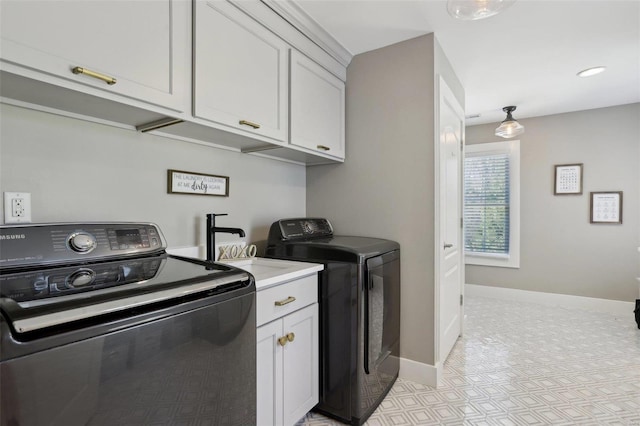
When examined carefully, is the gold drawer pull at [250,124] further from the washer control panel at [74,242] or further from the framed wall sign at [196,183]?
the washer control panel at [74,242]

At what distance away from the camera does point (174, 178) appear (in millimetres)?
1643

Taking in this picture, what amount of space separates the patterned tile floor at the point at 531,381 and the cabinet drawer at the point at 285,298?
0.71 meters

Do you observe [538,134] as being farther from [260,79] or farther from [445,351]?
[260,79]

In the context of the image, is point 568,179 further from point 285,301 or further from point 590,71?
point 285,301

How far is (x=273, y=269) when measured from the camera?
1.82 m

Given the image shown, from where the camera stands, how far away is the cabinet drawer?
1.39 m

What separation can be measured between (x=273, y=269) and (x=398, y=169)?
1.11 meters

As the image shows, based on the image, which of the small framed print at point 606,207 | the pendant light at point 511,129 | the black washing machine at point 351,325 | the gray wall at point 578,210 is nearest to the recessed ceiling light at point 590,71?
the pendant light at point 511,129

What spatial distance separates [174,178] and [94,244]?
0.55 m

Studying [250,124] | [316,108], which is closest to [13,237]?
[250,124]

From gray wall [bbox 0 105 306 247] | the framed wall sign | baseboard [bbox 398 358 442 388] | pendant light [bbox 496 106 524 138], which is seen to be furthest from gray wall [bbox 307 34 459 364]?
pendant light [bbox 496 106 524 138]

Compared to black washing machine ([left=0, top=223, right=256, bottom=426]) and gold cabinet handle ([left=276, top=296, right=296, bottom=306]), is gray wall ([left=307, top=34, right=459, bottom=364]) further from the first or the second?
black washing machine ([left=0, top=223, right=256, bottom=426])

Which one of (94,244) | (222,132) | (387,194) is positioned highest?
(222,132)

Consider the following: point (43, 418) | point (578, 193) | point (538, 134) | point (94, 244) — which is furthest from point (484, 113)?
point (43, 418)
